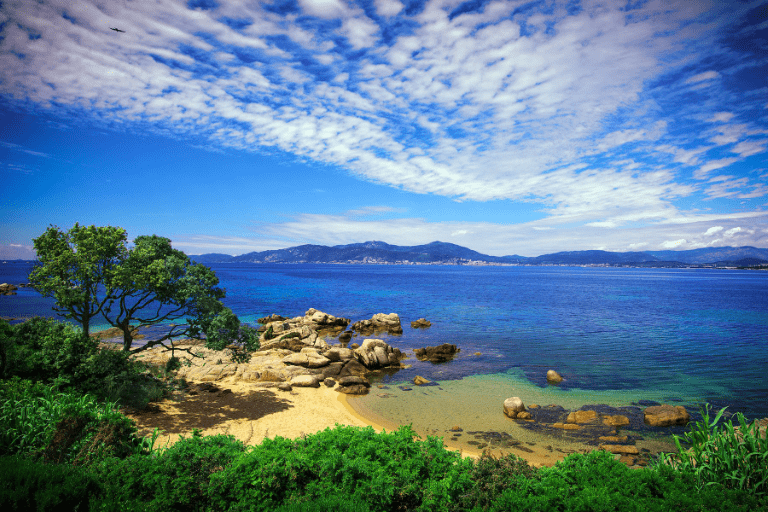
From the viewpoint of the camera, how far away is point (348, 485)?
7.99 m

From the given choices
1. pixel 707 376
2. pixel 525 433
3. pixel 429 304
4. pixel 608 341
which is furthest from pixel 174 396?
pixel 429 304

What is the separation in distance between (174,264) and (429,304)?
2210 inches

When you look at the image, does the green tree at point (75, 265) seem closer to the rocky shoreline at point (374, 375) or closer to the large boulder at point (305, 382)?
the rocky shoreline at point (374, 375)

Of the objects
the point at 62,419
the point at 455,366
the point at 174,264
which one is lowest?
the point at 455,366

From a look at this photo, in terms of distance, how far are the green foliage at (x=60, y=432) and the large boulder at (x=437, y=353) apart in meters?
25.6

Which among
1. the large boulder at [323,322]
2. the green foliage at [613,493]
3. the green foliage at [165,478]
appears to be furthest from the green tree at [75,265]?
the large boulder at [323,322]

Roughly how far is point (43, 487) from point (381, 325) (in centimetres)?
3971

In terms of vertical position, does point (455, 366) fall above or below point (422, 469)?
below

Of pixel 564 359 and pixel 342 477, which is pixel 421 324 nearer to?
pixel 564 359

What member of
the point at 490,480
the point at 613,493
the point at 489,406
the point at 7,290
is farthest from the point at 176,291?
the point at 7,290

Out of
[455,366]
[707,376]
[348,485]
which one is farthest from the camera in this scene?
[455,366]

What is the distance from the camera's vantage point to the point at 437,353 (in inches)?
1293

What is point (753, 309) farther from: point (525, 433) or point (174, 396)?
point (174, 396)

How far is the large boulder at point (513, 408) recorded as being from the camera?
1991 cm
